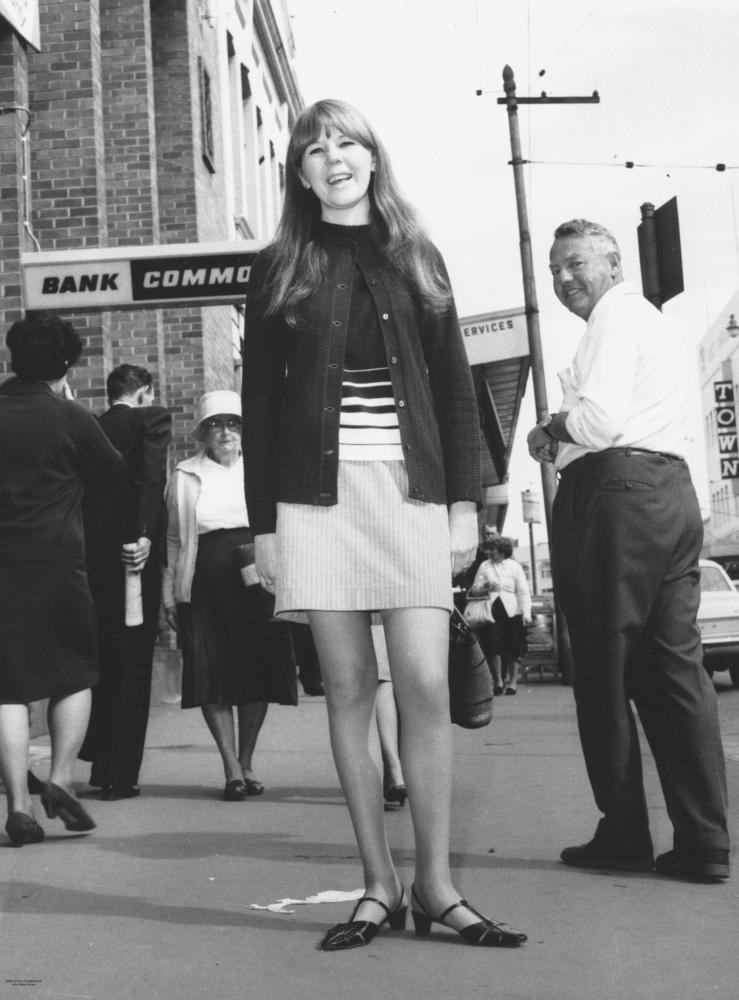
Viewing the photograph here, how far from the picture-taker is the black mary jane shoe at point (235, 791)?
263 inches

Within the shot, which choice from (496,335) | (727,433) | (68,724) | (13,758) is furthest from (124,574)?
(727,433)

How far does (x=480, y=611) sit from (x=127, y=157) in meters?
5.83

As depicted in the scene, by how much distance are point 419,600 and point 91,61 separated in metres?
10.2

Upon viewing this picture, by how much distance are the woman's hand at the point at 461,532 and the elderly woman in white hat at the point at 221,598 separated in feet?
10.4

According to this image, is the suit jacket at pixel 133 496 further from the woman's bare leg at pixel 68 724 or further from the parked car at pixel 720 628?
the parked car at pixel 720 628

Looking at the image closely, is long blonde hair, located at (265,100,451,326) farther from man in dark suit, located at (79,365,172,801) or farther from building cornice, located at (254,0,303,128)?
building cornice, located at (254,0,303,128)

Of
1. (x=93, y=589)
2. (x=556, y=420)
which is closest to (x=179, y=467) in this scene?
(x=93, y=589)

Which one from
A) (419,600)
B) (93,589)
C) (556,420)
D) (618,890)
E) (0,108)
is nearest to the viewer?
(419,600)

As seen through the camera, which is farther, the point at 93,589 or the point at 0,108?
the point at 0,108

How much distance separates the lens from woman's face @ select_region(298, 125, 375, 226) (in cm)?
397

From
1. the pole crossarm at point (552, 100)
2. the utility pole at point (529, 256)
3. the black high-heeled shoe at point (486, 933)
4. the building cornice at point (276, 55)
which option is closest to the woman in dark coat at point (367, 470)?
the black high-heeled shoe at point (486, 933)

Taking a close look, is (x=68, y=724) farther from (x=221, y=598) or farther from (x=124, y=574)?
(x=221, y=598)

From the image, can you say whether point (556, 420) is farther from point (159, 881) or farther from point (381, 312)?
point (159, 881)

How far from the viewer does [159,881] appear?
466 centimetres
